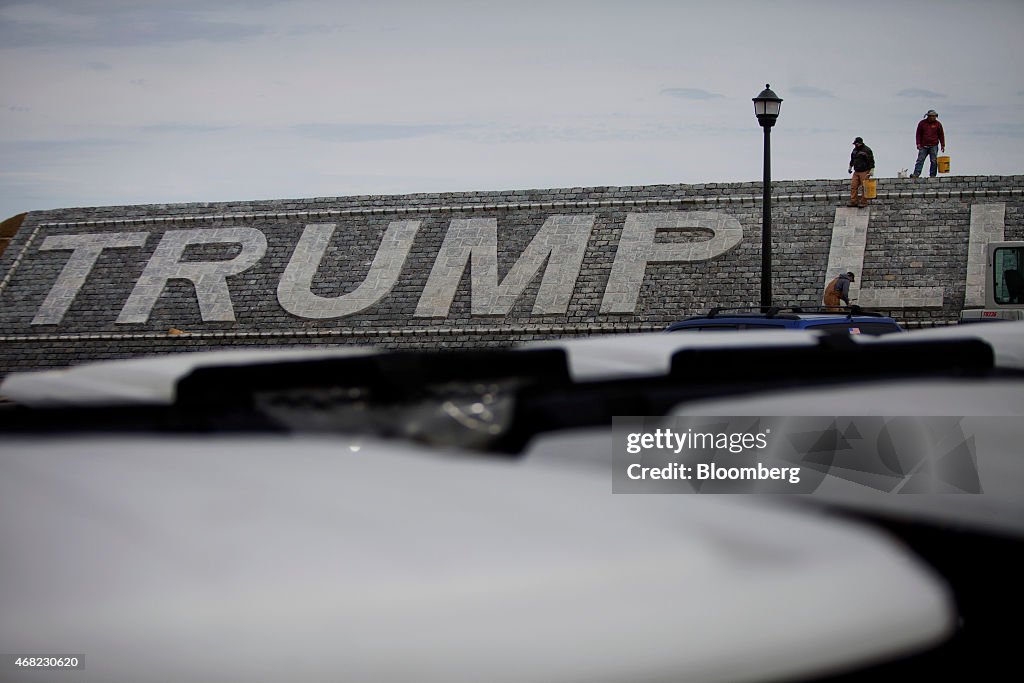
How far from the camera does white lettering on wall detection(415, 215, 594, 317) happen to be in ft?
88.4

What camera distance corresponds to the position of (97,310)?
96.5 feet

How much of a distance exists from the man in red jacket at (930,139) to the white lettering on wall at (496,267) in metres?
8.92

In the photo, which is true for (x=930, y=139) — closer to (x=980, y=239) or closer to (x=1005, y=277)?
(x=980, y=239)

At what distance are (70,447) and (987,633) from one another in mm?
1233

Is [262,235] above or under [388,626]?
above

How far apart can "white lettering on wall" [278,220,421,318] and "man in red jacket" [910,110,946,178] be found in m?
13.8

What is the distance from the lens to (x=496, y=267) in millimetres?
27578

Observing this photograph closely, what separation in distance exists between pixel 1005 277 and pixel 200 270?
2114 cm

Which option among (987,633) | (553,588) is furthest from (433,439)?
(987,633)

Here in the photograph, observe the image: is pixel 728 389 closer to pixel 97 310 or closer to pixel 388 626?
pixel 388 626

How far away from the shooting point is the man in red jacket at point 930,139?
26969 millimetres

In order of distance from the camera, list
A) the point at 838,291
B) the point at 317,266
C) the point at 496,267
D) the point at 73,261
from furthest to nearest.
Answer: the point at 73,261
the point at 317,266
the point at 496,267
the point at 838,291

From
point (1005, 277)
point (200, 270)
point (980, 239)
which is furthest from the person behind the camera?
point (200, 270)

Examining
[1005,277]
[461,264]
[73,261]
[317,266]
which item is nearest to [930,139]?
[1005,277]
